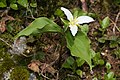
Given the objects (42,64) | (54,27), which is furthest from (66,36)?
(42,64)

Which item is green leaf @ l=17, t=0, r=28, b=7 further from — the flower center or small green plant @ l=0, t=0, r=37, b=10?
the flower center

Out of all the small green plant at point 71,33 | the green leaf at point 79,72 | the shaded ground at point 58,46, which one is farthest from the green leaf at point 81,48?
the green leaf at point 79,72

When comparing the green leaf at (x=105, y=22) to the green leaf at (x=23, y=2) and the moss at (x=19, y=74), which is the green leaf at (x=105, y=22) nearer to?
the green leaf at (x=23, y=2)

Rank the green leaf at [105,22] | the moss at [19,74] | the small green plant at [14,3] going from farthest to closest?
the green leaf at [105,22] → the small green plant at [14,3] → the moss at [19,74]

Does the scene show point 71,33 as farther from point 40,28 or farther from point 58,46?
point 58,46

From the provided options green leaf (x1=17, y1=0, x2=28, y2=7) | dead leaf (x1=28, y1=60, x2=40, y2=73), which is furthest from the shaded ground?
green leaf (x1=17, y1=0, x2=28, y2=7)

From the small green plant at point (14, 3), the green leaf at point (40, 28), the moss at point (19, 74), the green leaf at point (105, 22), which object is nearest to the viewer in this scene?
the green leaf at point (40, 28)
